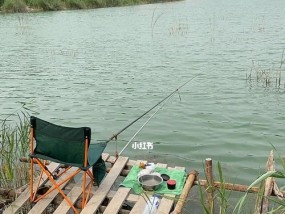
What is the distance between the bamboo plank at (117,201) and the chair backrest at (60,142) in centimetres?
57

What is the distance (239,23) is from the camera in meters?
22.8

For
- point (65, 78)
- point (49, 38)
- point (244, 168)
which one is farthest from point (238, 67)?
point (49, 38)

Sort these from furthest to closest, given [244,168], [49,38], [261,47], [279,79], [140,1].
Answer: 1. [140,1]
2. [49,38]
3. [261,47]
4. [279,79]
5. [244,168]

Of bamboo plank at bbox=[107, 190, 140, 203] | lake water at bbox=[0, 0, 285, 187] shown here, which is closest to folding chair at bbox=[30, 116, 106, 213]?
bamboo plank at bbox=[107, 190, 140, 203]

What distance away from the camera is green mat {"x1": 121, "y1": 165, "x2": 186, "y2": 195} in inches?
181

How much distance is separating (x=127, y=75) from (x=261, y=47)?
5.93 meters

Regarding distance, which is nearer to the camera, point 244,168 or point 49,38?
point 244,168

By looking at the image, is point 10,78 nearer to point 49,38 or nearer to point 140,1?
point 49,38

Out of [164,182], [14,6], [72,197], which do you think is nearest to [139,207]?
[164,182]

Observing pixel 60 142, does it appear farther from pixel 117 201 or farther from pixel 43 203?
pixel 117 201

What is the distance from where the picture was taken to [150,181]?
475cm

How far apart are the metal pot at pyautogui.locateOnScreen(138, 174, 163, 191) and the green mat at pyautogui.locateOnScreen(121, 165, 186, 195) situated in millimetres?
55

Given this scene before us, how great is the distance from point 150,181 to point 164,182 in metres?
0.18

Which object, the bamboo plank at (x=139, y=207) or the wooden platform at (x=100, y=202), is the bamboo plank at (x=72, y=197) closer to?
the wooden platform at (x=100, y=202)
